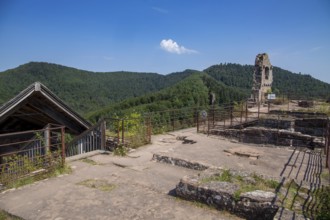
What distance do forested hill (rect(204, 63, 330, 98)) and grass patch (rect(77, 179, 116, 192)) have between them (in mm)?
36682

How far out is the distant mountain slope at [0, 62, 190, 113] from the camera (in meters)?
74.9

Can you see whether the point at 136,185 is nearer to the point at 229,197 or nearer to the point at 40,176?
the point at 229,197

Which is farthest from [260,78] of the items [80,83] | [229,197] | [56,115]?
[80,83]

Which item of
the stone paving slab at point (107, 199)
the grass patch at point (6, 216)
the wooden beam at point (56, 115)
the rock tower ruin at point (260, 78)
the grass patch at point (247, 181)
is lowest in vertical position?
the grass patch at point (6, 216)

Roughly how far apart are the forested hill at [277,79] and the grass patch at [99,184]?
36.7 m

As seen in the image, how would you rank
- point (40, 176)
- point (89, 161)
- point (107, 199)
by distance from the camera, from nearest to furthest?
point (107, 199) < point (40, 176) < point (89, 161)

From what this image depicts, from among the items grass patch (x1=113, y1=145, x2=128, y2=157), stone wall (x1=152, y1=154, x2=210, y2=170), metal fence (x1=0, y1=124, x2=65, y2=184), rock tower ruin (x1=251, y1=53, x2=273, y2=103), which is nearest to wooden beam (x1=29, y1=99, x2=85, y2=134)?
metal fence (x1=0, y1=124, x2=65, y2=184)

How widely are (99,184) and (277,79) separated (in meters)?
66.1

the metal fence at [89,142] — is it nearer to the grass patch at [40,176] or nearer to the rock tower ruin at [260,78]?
the grass patch at [40,176]

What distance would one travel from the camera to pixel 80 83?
93125mm

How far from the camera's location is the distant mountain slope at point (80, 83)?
74.9 meters

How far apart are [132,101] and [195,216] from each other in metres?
56.8

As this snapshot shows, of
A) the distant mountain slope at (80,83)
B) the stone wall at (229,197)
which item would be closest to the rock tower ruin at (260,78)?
the stone wall at (229,197)

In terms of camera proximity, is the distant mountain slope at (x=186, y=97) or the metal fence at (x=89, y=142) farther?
the distant mountain slope at (x=186, y=97)
